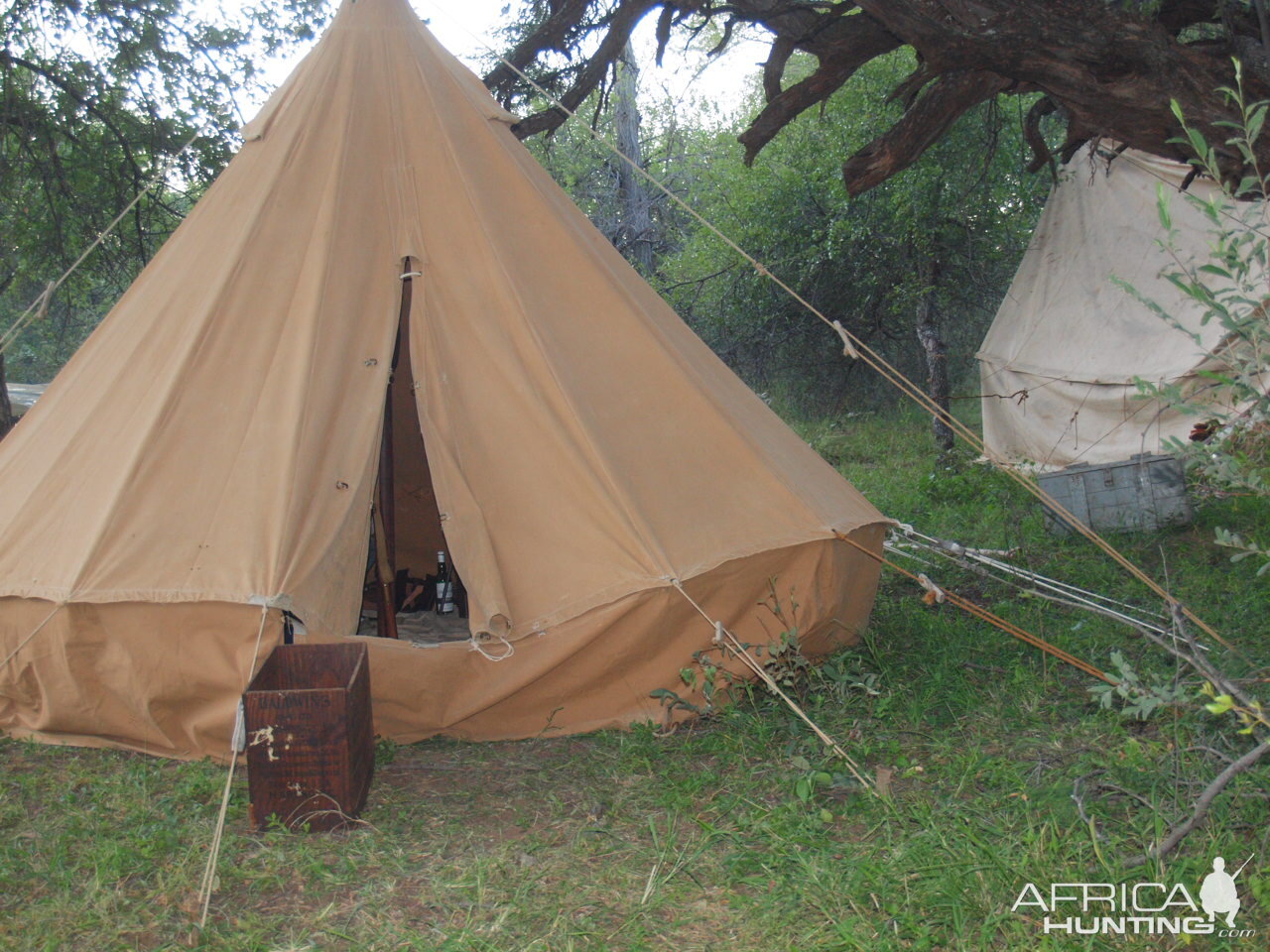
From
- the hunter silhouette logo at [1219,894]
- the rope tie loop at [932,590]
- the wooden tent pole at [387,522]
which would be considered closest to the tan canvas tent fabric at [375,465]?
the wooden tent pole at [387,522]

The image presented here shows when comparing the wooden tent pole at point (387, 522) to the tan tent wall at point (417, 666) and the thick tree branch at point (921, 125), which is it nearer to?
the tan tent wall at point (417, 666)

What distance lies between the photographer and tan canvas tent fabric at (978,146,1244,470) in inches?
263

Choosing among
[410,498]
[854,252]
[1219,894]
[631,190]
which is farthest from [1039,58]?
[631,190]

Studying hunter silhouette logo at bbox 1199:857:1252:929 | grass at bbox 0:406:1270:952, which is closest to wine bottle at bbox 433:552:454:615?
grass at bbox 0:406:1270:952

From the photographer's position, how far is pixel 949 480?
23.0 feet

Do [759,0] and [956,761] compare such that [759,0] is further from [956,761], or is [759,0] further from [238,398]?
[956,761]

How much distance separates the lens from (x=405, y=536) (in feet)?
18.3

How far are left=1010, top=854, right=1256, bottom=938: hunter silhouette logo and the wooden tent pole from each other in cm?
236

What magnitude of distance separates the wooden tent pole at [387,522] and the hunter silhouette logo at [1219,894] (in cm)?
261

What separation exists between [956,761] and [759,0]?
144 inches

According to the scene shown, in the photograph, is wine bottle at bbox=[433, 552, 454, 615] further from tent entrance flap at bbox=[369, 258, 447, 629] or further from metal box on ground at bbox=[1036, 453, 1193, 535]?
metal box on ground at bbox=[1036, 453, 1193, 535]

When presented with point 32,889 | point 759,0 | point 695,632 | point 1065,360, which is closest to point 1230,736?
point 695,632

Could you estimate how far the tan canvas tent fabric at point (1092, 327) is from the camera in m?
6.68

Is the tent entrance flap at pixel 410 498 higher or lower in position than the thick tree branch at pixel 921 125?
lower
